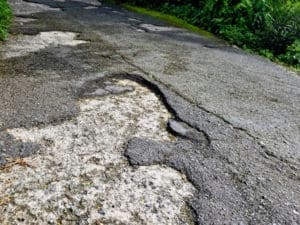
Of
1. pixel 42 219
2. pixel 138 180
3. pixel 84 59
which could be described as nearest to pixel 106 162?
pixel 138 180

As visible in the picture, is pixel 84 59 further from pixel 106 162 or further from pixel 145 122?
pixel 106 162

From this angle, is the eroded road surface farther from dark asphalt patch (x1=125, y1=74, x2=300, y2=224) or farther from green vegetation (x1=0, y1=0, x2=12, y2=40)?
green vegetation (x1=0, y1=0, x2=12, y2=40)

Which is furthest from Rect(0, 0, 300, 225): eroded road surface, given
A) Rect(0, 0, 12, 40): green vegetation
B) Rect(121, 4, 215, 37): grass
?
Rect(121, 4, 215, 37): grass

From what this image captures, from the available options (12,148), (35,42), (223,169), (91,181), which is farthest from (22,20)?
(223,169)

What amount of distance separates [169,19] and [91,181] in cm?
656

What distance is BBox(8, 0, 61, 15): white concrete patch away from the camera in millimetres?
7766

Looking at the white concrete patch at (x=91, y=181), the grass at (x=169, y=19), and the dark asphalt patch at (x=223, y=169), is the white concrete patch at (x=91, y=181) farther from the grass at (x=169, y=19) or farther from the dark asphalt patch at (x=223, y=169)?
the grass at (x=169, y=19)

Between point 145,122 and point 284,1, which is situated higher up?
point 284,1

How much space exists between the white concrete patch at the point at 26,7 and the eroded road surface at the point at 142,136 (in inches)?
78.1

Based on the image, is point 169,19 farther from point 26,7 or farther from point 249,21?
point 26,7

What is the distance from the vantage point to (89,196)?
2.64 meters

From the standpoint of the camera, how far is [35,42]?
5.80 metres

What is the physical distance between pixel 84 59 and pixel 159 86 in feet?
4.27

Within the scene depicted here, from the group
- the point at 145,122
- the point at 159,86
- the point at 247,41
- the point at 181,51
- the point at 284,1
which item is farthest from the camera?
the point at 284,1
